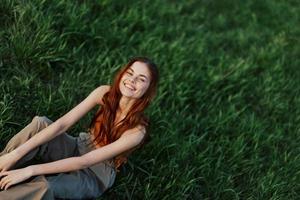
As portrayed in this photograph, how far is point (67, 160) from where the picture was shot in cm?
316

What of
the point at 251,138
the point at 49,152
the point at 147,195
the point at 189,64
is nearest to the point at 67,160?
the point at 49,152

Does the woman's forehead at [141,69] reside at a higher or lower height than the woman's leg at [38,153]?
higher

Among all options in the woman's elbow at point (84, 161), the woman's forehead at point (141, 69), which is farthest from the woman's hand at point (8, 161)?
the woman's forehead at point (141, 69)

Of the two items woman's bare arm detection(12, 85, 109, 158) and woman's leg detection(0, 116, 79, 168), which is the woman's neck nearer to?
woman's bare arm detection(12, 85, 109, 158)

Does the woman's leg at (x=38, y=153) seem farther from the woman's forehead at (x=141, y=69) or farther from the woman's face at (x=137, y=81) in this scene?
the woman's forehead at (x=141, y=69)

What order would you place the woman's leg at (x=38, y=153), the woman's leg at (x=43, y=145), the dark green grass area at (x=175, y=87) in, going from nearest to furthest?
the woman's leg at (x=38, y=153)
the woman's leg at (x=43, y=145)
the dark green grass area at (x=175, y=87)

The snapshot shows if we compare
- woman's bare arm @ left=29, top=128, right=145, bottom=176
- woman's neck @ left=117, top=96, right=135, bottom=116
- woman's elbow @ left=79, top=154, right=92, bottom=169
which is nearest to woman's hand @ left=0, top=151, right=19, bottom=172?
woman's bare arm @ left=29, top=128, right=145, bottom=176

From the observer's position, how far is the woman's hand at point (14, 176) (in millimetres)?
3006

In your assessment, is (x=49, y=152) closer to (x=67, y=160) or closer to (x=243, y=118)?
(x=67, y=160)

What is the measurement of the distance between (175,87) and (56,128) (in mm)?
1738

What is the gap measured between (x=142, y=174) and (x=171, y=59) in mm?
1523

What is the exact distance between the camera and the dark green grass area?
3.96 meters

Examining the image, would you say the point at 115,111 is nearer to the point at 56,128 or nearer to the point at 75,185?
the point at 56,128

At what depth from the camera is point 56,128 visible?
3227 millimetres
